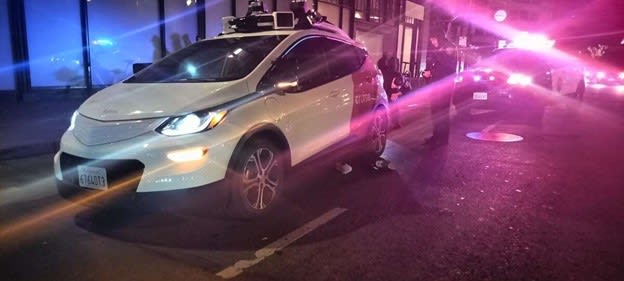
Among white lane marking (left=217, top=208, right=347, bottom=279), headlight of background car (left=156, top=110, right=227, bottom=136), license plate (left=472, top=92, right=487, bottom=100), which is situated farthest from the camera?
license plate (left=472, top=92, right=487, bottom=100)

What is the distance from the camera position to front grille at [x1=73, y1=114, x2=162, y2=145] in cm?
413

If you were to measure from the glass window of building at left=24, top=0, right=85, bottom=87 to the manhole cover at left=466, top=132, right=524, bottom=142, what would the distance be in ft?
26.9

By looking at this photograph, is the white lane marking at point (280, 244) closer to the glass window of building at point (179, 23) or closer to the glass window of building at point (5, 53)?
the glass window of building at point (5, 53)

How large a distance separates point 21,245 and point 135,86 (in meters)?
1.73

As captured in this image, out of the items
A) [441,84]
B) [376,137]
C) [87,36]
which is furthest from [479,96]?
[87,36]

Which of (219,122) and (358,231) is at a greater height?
(219,122)

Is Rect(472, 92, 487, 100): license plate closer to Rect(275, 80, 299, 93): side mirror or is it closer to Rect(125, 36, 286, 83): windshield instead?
Rect(125, 36, 286, 83): windshield

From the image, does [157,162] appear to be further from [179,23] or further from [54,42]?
[179,23]

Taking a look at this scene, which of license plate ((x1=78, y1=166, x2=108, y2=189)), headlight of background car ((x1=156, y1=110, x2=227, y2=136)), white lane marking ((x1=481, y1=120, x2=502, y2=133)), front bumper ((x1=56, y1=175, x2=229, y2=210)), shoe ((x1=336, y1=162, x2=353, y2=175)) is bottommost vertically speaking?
white lane marking ((x1=481, y1=120, x2=502, y2=133))

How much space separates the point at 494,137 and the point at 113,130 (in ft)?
24.4

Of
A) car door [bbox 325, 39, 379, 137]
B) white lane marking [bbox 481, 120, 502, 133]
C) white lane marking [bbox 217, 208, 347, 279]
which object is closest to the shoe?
car door [bbox 325, 39, 379, 137]

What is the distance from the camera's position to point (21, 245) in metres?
4.09

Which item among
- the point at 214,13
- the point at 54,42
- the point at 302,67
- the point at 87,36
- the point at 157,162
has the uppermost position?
the point at 214,13

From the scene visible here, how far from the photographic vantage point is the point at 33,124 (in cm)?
909
